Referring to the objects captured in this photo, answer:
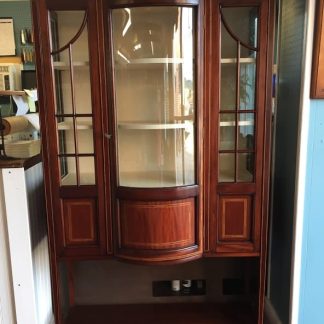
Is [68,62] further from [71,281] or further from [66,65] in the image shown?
[71,281]

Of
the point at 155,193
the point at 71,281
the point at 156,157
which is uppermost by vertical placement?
the point at 156,157

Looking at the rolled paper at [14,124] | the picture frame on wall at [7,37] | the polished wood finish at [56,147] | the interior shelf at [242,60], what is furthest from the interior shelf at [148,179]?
the picture frame on wall at [7,37]

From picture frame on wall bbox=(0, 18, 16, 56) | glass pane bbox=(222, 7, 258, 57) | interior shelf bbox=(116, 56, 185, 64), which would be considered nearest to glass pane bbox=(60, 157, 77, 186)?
interior shelf bbox=(116, 56, 185, 64)

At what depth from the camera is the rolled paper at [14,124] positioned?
1816 millimetres

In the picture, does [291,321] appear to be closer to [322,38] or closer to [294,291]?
[294,291]

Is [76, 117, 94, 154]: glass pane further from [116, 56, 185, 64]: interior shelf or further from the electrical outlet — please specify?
the electrical outlet

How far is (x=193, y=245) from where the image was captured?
164cm

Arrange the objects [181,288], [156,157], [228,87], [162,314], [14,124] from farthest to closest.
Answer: [181,288], [162,314], [14,124], [156,157], [228,87]

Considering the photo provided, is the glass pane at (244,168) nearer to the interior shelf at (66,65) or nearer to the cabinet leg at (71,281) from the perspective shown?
the interior shelf at (66,65)

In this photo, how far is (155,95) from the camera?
1.69 m

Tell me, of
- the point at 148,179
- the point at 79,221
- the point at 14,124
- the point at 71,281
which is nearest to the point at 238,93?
the point at 148,179

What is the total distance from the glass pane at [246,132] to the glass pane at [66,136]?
77 cm

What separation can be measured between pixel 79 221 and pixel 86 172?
23cm

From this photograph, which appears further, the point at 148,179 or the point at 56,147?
the point at 148,179
